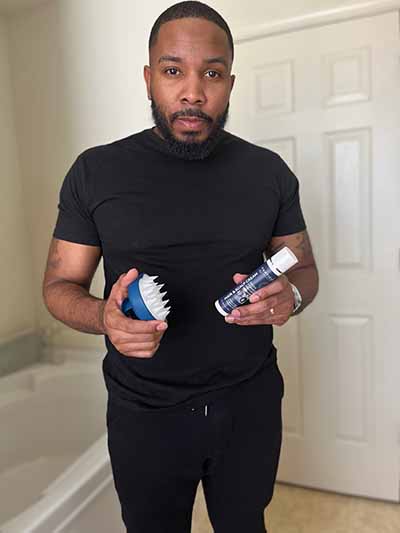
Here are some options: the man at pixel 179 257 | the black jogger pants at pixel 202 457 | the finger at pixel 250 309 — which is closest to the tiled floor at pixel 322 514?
the black jogger pants at pixel 202 457

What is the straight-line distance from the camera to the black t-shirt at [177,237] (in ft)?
3.00

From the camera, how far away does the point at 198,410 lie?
3.03 feet

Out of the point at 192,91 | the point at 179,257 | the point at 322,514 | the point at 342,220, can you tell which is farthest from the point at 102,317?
the point at 322,514

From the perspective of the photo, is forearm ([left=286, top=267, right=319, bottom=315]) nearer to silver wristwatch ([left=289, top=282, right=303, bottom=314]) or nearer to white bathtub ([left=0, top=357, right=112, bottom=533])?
silver wristwatch ([left=289, top=282, right=303, bottom=314])

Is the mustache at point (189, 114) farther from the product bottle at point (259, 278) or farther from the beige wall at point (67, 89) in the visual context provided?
the beige wall at point (67, 89)

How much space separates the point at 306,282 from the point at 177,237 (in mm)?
316

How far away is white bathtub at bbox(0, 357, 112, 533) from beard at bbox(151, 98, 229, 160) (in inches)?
49.4

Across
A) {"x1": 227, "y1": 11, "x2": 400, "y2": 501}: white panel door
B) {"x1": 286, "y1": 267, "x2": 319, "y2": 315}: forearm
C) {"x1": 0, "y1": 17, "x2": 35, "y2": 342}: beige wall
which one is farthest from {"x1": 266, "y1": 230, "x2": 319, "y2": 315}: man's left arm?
{"x1": 0, "y1": 17, "x2": 35, "y2": 342}: beige wall

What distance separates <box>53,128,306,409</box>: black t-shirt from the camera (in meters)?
0.92

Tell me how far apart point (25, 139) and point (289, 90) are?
1193mm

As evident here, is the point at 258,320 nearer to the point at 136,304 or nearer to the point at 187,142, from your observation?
the point at 136,304

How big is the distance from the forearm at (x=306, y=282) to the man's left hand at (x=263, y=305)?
186 mm

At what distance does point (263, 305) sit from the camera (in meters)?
0.77

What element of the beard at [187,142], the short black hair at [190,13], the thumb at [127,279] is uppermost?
the short black hair at [190,13]
